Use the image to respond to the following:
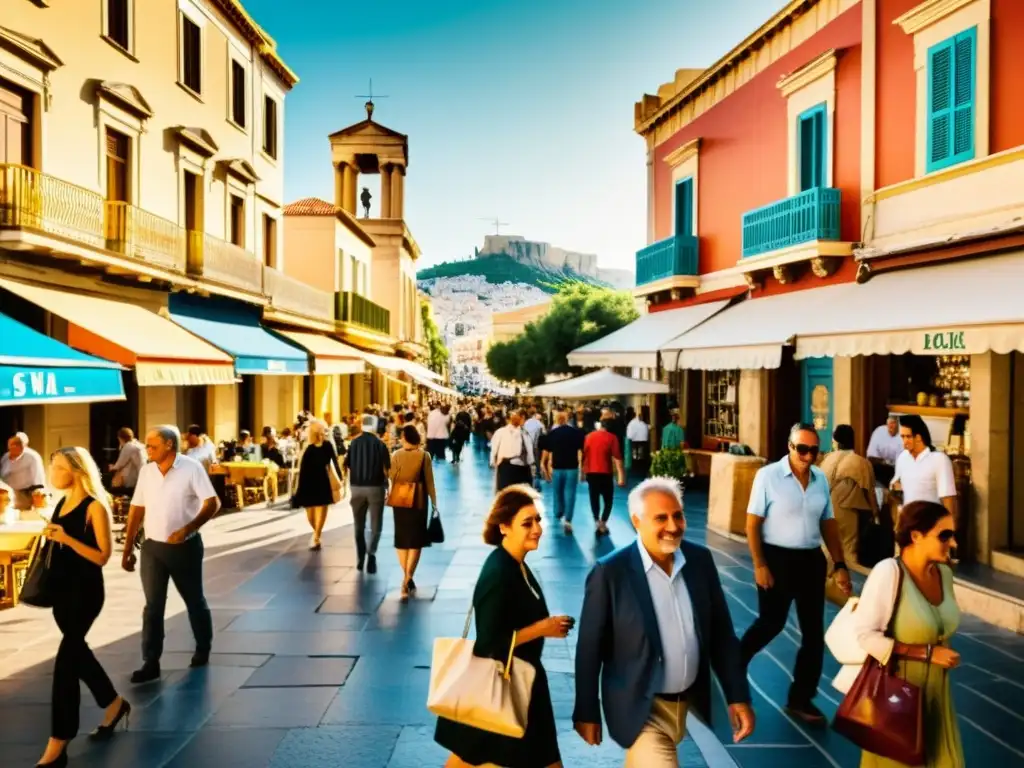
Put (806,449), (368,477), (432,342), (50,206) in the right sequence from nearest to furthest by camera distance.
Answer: (806,449) < (368,477) < (50,206) < (432,342)

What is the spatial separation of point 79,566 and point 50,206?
32.0 feet

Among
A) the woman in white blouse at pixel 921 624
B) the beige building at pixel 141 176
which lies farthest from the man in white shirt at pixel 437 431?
the woman in white blouse at pixel 921 624

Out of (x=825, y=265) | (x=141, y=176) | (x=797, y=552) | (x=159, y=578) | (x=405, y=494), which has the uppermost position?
(x=141, y=176)

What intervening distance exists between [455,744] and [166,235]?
49.3 ft

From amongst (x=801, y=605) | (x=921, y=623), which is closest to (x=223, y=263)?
(x=801, y=605)

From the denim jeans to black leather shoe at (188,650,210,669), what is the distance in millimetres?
6664

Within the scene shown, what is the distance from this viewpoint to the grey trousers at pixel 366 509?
9.41m

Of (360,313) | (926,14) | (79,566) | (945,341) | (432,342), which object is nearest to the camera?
(79,566)

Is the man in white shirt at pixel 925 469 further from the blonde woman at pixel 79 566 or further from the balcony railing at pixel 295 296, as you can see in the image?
the balcony railing at pixel 295 296

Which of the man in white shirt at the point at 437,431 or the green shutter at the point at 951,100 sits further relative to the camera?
the man in white shirt at the point at 437,431

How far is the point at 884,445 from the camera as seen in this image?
11750 millimetres

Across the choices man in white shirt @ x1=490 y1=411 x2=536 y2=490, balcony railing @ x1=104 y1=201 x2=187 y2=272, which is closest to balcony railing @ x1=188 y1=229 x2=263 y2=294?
balcony railing @ x1=104 y1=201 x2=187 y2=272

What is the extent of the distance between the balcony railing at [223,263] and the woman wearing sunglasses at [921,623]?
16316 millimetres

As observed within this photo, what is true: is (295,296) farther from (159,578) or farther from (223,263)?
(159,578)
